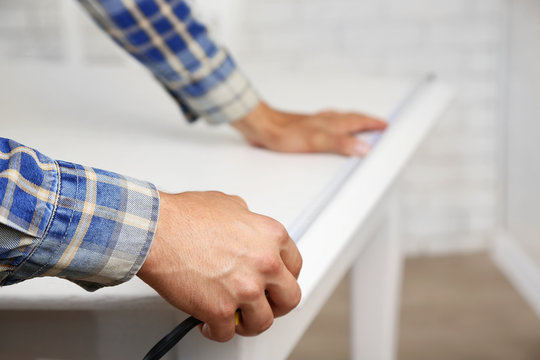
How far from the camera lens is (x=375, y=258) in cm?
97

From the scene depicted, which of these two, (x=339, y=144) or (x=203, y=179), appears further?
(x=339, y=144)

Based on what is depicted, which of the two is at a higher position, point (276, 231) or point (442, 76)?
point (276, 231)

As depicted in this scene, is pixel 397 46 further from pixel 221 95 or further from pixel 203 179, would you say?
pixel 203 179

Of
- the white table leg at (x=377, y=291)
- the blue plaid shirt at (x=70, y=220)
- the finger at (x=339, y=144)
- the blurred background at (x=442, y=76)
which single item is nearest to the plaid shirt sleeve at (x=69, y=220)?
the blue plaid shirt at (x=70, y=220)

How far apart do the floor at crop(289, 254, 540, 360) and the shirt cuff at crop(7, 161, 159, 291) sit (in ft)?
4.00

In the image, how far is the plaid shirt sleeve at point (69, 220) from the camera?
0.36m

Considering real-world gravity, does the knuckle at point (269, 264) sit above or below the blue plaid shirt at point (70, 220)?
below

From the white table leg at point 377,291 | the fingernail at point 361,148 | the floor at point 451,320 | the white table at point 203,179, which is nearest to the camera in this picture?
the white table at point 203,179

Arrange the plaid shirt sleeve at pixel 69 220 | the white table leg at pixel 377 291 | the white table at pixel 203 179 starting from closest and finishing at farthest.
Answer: the plaid shirt sleeve at pixel 69 220 → the white table at pixel 203 179 → the white table leg at pixel 377 291

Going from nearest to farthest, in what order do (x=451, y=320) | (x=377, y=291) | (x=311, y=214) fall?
(x=311, y=214)
(x=377, y=291)
(x=451, y=320)

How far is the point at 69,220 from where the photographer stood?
0.38 meters

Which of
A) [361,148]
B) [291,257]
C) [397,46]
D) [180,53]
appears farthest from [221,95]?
[397,46]

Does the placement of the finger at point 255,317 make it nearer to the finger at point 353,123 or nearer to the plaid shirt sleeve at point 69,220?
the plaid shirt sleeve at point 69,220

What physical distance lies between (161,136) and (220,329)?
396mm
